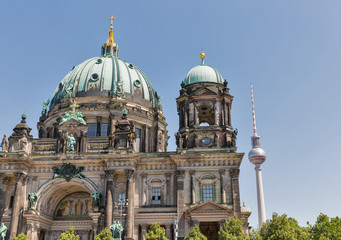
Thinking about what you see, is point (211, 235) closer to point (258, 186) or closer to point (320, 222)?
point (320, 222)

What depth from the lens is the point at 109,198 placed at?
49.2 metres

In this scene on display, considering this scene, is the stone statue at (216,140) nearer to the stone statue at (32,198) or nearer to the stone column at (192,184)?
the stone column at (192,184)

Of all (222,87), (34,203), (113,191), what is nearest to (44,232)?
(34,203)


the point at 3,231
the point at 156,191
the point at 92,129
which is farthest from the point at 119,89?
the point at 3,231

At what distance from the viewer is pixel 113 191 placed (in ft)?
164

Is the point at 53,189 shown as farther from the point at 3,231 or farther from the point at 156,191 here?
the point at 156,191

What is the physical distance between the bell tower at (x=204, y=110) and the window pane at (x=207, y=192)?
4872mm

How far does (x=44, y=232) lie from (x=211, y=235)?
21839 millimetres

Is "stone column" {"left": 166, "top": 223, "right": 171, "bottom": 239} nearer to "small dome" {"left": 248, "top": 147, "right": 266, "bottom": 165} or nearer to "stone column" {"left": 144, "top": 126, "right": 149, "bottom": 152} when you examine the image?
"stone column" {"left": 144, "top": 126, "right": 149, "bottom": 152}

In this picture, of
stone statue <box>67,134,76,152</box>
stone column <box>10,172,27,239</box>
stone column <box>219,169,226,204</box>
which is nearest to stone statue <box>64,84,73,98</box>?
stone statue <box>67,134,76,152</box>

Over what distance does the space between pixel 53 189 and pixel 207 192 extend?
64.0 feet

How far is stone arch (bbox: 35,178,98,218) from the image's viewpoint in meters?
51.6

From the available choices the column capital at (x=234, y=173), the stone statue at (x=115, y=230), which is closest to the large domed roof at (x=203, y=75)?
the column capital at (x=234, y=173)

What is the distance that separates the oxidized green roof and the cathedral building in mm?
139
